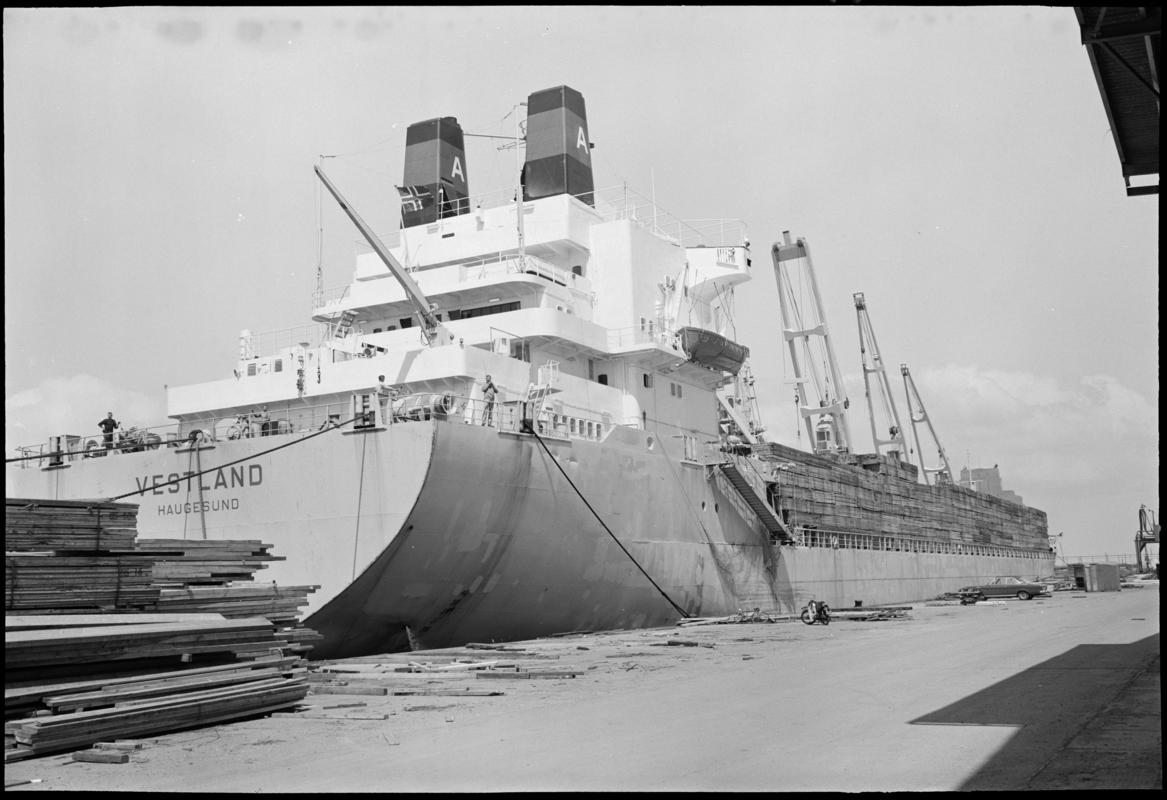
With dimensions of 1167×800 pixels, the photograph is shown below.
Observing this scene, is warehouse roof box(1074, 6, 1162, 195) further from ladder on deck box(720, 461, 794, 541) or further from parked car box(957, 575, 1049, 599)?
parked car box(957, 575, 1049, 599)

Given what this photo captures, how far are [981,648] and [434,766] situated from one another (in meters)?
10.8

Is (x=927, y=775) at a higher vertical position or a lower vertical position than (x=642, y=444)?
lower

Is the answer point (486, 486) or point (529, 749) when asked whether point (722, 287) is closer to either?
point (486, 486)

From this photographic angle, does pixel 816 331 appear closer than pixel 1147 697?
No

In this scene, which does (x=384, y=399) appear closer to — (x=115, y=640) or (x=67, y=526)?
(x=67, y=526)

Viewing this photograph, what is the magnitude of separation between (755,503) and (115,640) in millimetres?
20352

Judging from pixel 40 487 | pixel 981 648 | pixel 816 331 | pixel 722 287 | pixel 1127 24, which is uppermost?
pixel 816 331

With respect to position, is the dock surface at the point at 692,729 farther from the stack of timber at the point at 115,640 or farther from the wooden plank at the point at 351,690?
the stack of timber at the point at 115,640

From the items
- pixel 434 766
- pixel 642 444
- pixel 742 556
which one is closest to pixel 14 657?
pixel 434 766

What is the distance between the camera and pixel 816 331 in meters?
48.1

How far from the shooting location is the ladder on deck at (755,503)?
26453 millimetres

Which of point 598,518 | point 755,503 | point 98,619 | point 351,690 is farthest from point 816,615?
point 98,619

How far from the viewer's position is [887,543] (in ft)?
136

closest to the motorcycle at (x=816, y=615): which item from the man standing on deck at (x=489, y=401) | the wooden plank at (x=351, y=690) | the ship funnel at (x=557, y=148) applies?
the man standing on deck at (x=489, y=401)
